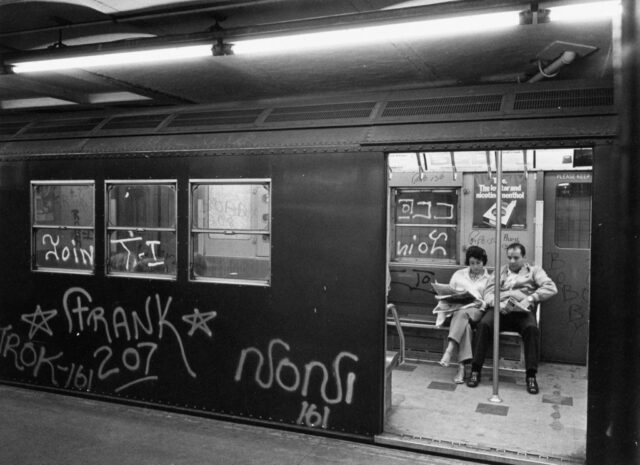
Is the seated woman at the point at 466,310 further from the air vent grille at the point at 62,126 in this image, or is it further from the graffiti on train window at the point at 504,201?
the air vent grille at the point at 62,126

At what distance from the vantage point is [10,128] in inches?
266

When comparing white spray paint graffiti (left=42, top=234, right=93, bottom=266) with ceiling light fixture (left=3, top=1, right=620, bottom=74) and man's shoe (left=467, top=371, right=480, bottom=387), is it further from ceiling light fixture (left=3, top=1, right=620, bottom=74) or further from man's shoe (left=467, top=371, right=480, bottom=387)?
man's shoe (left=467, top=371, right=480, bottom=387)

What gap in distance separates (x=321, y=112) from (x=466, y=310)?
285cm

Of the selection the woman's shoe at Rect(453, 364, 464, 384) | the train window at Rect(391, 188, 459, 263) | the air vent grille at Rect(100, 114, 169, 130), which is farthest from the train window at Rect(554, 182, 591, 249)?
the air vent grille at Rect(100, 114, 169, 130)

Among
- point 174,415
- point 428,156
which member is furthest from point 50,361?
point 428,156

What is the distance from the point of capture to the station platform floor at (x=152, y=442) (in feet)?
15.4

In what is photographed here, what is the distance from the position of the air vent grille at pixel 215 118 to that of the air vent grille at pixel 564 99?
2.28 meters

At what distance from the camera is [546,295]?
6566 mm

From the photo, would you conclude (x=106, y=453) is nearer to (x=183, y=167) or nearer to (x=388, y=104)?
(x=183, y=167)

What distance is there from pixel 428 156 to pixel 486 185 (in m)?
0.96

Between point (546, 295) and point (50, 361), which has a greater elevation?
point (546, 295)


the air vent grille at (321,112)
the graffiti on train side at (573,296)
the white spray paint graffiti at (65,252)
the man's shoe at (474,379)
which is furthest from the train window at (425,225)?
the white spray paint graffiti at (65,252)

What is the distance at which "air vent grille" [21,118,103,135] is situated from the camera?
20.6ft

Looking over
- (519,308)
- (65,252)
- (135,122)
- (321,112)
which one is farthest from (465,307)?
(65,252)
